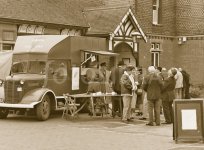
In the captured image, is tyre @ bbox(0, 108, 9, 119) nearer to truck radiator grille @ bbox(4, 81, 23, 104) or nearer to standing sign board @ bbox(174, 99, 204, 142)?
truck radiator grille @ bbox(4, 81, 23, 104)

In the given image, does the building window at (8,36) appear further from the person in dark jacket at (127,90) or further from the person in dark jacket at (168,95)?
the person in dark jacket at (168,95)

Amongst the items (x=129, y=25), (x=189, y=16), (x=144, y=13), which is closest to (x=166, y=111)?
(x=129, y=25)

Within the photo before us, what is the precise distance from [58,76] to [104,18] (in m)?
11.9

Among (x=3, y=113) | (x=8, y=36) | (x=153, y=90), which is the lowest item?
(x=3, y=113)

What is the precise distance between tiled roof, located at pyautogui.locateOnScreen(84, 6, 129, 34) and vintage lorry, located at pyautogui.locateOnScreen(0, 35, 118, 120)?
860 centimetres

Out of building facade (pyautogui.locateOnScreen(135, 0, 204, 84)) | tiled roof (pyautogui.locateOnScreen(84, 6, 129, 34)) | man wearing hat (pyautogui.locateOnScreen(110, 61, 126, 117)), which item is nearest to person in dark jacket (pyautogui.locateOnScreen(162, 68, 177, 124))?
man wearing hat (pyautogui.locateOnScreen(110, 61, 126, 117))

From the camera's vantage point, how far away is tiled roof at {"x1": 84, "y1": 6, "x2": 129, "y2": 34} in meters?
29.6

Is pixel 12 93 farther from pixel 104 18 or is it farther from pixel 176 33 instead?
pixel 176 33

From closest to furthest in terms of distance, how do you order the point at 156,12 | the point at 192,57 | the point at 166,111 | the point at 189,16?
1. the point at 166,111
2. the point at 156,12
3. the point at 192,57
4. the point at 189,16

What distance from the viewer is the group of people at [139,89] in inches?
667

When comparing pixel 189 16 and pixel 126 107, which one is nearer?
→ pixel 126 107

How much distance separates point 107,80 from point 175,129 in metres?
8.52

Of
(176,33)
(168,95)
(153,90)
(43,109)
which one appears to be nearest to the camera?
(153,90)

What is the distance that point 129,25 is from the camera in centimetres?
3097
